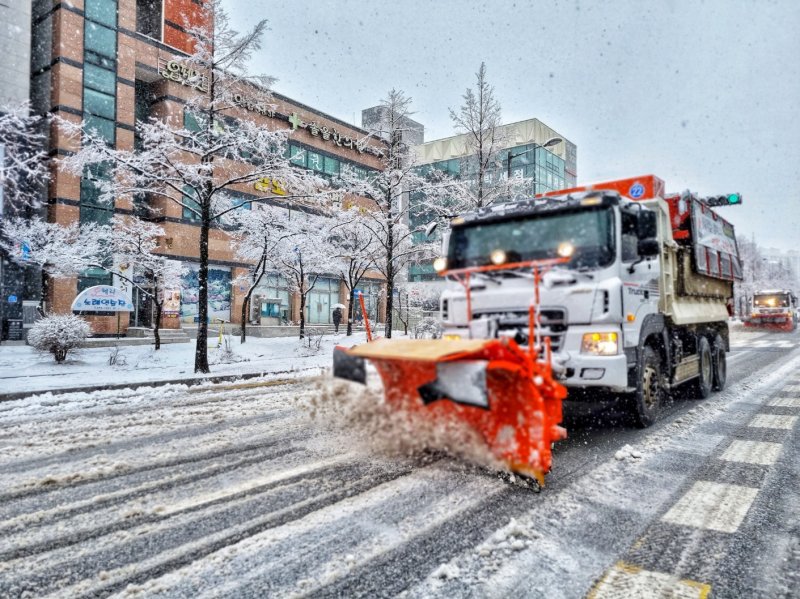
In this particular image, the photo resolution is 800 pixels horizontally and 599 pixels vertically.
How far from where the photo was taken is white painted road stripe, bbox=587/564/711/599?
8.42 feet

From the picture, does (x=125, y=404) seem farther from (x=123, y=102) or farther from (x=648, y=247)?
(x=123, y=102)

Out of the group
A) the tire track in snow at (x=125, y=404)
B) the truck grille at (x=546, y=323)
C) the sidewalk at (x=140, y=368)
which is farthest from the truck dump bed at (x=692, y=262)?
the sidewalk at (x=140, y=368)

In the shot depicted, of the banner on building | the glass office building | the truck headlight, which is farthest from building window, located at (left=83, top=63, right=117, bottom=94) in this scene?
the truck headlight

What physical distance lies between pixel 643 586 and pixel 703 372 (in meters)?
7.19

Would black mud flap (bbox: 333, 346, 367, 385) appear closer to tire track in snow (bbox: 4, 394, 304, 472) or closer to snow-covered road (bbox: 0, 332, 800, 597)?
snow-covered road (bbox: 0, 332, 800, 597)

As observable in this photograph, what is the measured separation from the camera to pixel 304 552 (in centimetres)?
299

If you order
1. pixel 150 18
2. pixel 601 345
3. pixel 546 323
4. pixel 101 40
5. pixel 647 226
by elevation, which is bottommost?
pixel 601 345

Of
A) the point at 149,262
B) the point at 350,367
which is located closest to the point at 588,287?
the point at 350,367

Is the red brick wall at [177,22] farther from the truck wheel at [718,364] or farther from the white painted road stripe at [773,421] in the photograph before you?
the white painted road stripe at [773,421]

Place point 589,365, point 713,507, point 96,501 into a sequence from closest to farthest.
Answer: point 713,507 < point 96,501 < point 589,365

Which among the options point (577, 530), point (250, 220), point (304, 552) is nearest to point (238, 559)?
point (304, 552)

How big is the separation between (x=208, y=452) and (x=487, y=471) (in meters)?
2.91

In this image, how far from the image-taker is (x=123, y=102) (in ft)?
95.4

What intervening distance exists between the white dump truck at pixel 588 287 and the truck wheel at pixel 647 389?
13 mm
